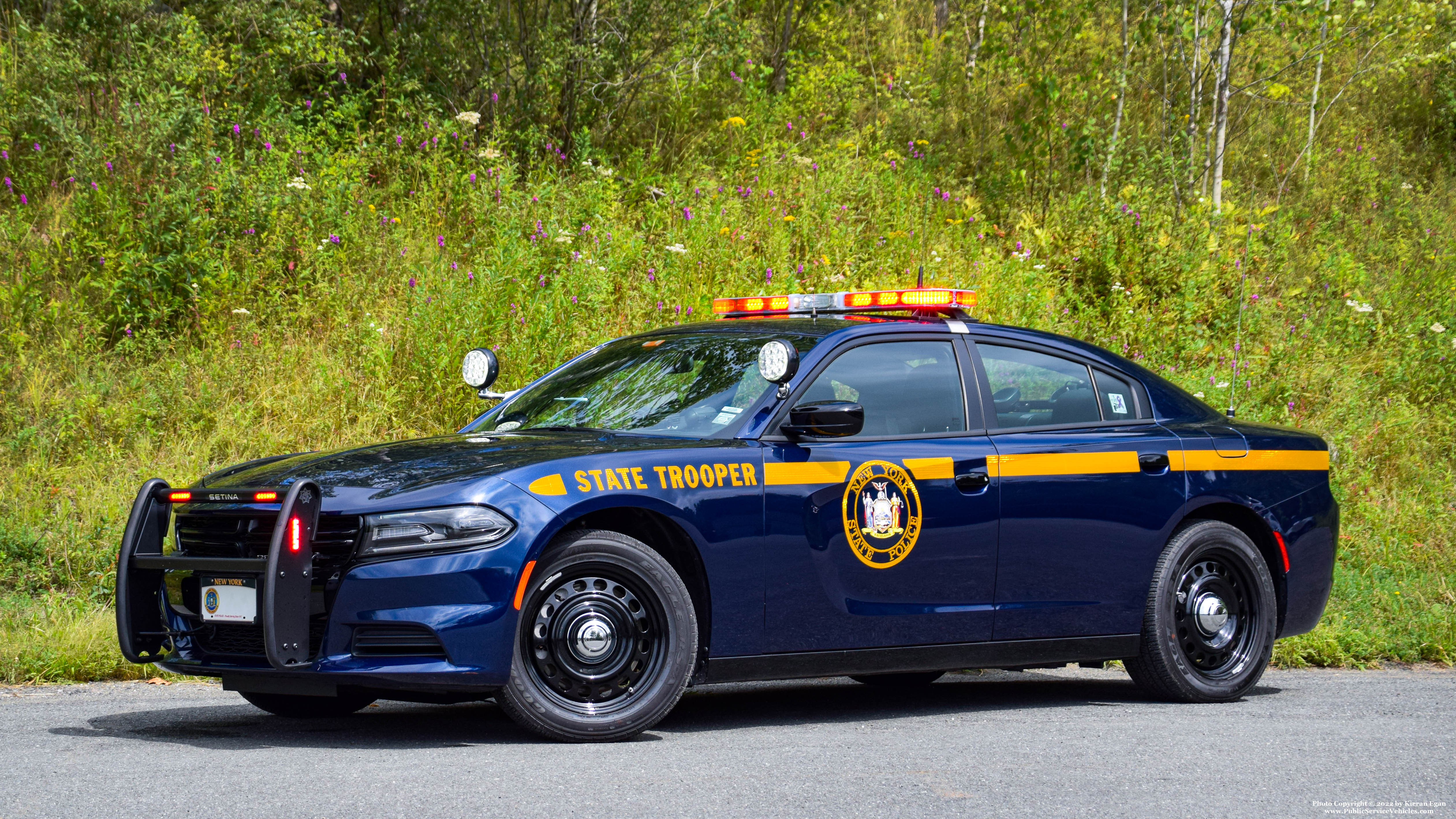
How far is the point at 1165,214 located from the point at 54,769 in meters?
11.5

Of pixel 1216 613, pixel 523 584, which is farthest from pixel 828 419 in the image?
pixel 1216 613

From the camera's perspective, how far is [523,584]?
4.70 m

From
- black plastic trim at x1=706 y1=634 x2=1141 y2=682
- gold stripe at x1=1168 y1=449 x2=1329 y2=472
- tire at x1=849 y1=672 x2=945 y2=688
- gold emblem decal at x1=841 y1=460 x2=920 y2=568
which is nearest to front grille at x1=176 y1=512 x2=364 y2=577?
black plastic trim at x1=706 y1=634 x2=1141 y2=682

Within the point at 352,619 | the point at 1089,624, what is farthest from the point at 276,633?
the point at 1089,624

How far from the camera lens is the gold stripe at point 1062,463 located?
232 inches

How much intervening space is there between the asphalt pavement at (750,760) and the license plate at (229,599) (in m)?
0.44

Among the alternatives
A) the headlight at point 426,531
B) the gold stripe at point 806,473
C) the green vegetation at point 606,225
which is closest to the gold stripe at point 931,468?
the gold stripe at point 806,473

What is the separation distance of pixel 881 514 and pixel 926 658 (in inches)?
25.6

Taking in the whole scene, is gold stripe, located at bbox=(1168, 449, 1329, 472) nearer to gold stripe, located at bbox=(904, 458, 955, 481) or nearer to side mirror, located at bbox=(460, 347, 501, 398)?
gold stripe, located at bbox=(904, 458, 955, 481)

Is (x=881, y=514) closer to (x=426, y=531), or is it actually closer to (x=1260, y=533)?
(x=426, y=531)

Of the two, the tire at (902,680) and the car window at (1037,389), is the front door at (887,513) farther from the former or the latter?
the tire at (902,680)

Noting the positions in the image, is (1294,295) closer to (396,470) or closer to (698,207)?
(698,207)

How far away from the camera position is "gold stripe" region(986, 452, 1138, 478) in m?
5.90

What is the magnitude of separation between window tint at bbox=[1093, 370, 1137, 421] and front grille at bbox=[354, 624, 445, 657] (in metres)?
3.37
